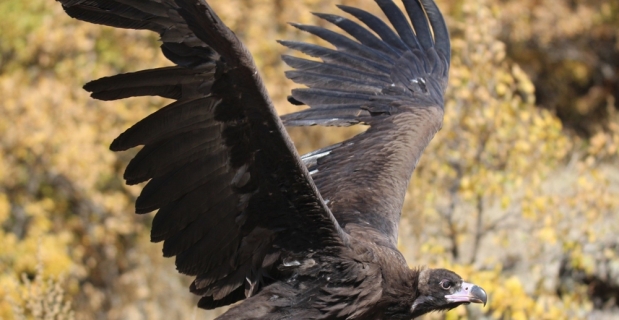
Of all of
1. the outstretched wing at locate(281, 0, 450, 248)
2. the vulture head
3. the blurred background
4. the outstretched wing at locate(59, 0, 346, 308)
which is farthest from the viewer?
the blurred background

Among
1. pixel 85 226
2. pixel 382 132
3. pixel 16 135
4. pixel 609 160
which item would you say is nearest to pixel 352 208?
pixel 382 132

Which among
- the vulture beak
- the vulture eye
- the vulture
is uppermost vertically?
the vulture

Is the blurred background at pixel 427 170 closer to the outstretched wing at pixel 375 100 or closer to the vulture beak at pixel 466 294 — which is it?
the outstretched wing at pixel 375 100

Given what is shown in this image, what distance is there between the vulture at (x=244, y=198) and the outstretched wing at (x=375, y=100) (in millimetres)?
26

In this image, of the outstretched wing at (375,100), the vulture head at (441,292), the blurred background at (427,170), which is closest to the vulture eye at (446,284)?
the vulture head at (441,292)

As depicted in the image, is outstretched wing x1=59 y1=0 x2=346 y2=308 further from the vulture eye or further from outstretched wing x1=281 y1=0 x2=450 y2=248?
outstretched wing x1=281 y1=0 x2=450 y2=248

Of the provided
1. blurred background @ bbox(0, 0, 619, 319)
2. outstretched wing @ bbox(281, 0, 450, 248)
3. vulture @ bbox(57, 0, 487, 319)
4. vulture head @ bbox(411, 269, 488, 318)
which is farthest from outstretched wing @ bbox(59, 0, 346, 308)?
blurred background @ bbox(0, 0, 619, 319)

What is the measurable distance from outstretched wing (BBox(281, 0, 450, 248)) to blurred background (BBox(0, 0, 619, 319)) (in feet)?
2.80

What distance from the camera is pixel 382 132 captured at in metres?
6.21

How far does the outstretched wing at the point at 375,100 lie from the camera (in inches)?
221

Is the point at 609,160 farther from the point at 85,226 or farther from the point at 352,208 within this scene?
the point at 352,208

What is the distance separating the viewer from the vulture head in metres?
4.70

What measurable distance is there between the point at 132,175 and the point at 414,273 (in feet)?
5.10

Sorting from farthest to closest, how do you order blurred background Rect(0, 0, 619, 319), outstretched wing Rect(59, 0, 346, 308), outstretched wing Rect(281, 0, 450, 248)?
blurred background Rect(0, 0, 619, 319)
outstretched wing Rect(281, 0, 450, 248)
outstretched wing Rect(59, 0, 346, 308)
